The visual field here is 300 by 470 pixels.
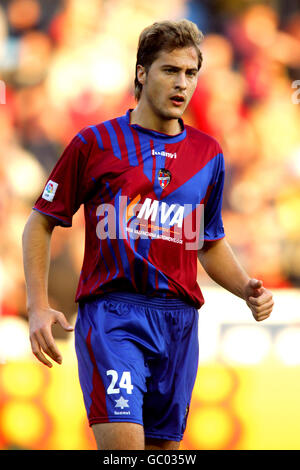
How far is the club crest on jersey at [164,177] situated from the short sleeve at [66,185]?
29 centimetres

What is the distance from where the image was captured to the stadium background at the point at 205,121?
21.8 feet

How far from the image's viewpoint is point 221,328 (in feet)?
21.5

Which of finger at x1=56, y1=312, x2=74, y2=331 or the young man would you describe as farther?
the young man

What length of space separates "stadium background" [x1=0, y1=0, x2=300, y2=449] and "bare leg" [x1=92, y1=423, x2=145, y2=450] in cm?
312

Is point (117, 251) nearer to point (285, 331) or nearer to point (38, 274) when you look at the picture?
point (38, 274)

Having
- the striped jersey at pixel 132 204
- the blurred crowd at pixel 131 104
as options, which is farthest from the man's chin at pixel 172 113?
the blurred crowd at pixel 131 104

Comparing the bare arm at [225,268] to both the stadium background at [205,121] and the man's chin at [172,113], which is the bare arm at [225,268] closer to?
the man's chin at [172,113]

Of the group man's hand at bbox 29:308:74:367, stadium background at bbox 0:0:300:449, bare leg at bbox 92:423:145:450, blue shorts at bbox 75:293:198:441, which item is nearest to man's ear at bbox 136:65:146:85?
blue shorts at bbox 75:293:198:441

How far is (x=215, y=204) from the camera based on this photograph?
3643mm

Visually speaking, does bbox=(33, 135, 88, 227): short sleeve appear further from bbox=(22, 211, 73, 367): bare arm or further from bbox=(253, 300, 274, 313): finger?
bbox=(253, 300, 274, 313): finger

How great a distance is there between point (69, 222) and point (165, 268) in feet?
1.40

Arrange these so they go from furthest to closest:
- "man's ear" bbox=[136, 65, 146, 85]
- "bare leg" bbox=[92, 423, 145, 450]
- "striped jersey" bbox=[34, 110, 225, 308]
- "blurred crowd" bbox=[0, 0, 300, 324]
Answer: "blurred crowd" bbox=[0, 0, 300, 324]
"man's ear" bbox=[136, 65, 146, 85]
"striped jersey" bbox=[34, 110, 225, 308]
"bare leg" bbox=[92, 423, 145, 450]

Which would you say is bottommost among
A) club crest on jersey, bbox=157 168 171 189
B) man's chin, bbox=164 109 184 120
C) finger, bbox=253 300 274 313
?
finger, bbox=253 300 274 313

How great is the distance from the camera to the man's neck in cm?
347
